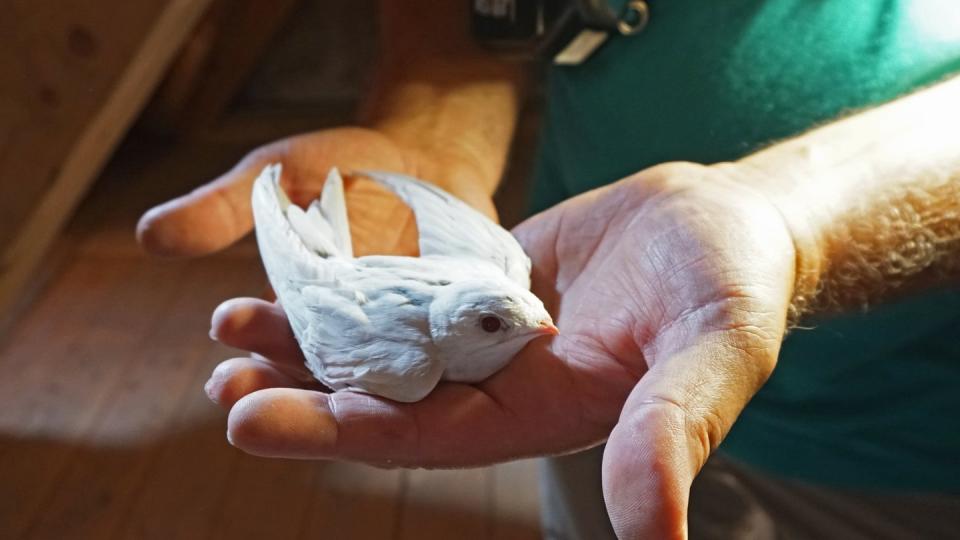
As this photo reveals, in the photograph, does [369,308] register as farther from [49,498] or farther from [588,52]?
[49,498]

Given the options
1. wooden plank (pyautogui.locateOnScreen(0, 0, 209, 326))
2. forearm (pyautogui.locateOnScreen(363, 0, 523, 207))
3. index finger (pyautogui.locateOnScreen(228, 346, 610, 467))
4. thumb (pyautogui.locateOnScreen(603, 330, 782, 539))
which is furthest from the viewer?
forearm (pyautogui.locateOnScreen(363, 0, 523, 207))

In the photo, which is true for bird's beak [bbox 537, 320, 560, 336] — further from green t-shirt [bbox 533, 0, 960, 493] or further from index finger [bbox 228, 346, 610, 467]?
green t-shirt [bbox 533, 0, 960, 493]

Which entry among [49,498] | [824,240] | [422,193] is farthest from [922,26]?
[49,498]

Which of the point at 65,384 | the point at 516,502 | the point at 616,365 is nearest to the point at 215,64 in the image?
the point at 65,384

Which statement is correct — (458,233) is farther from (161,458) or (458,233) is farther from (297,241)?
(161,458)

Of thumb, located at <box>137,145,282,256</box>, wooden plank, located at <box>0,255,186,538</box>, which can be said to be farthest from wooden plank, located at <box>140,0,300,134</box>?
thumb, located at <box>137,145,282,256</box>
